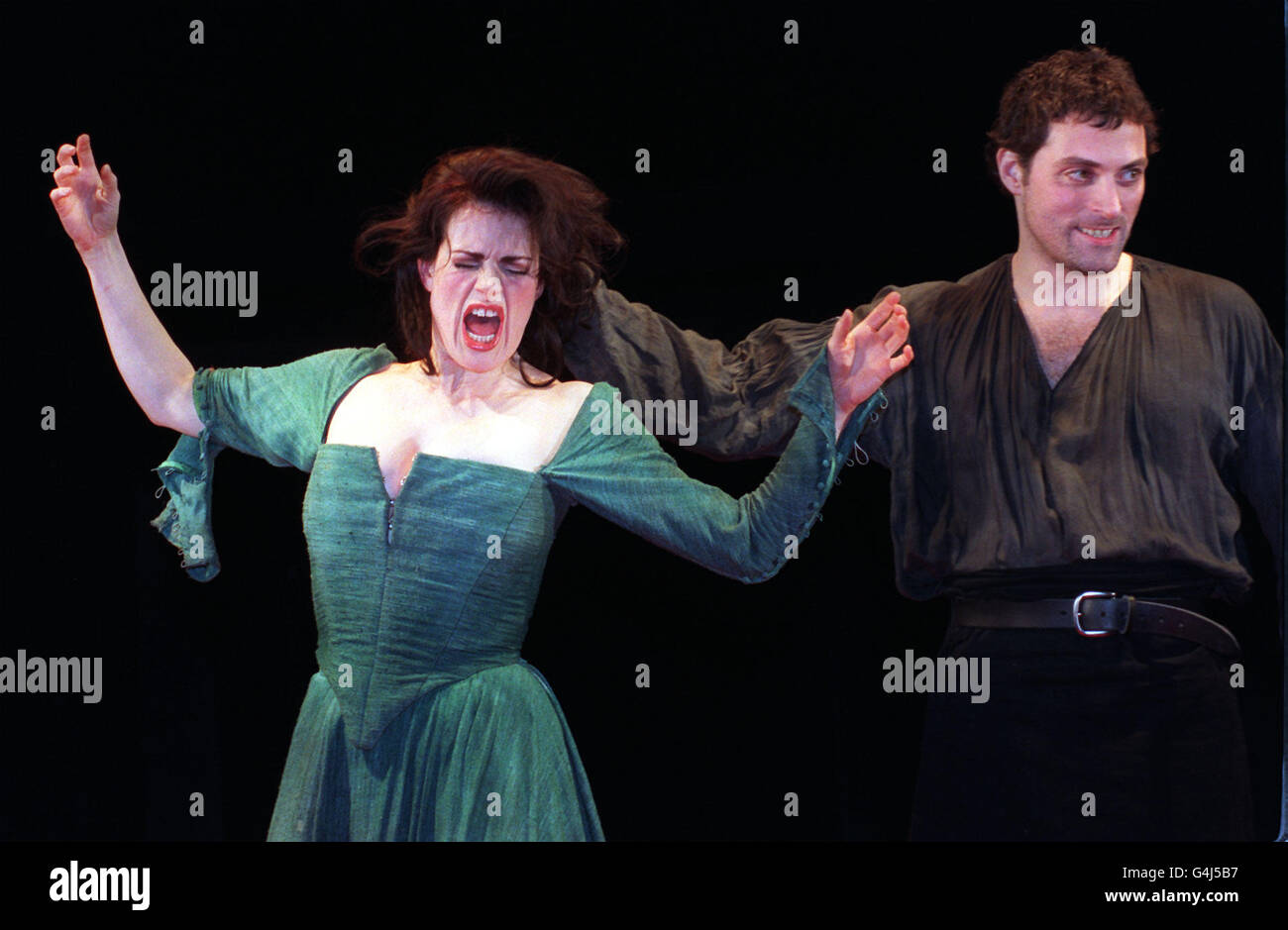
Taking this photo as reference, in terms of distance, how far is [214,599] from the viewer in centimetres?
371

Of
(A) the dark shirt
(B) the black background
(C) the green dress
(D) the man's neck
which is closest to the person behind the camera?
(C) the green dress

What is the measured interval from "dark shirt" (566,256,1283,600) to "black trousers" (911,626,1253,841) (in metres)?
0.15

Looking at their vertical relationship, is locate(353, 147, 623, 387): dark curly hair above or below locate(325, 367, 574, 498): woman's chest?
above

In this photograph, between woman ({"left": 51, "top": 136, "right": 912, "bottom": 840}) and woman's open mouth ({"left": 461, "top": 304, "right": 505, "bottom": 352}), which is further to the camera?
woman's open mouth ({"left": 461, "top": 304, "right": 505, "bottom": 352})

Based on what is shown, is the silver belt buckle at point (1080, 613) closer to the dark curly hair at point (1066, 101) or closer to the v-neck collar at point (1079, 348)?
the v-neck collar at point (1079, 348)

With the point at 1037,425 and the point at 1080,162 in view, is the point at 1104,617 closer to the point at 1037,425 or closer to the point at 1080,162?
the point at 1037,425

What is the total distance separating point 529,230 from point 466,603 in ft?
2.71

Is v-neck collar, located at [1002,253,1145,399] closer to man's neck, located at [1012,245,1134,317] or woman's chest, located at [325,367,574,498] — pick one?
man's neck, located at [1012,245,1134,317]

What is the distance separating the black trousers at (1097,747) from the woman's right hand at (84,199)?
217 centimetres

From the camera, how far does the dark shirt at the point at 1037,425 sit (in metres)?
3.35

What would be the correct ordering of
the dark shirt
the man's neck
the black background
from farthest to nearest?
1. the black background
2. the man's neck
3. the dark shirt

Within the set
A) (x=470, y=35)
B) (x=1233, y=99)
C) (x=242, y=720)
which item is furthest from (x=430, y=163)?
(x=1233, y=99)

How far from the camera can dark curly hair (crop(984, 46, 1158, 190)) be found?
3447 millimetres

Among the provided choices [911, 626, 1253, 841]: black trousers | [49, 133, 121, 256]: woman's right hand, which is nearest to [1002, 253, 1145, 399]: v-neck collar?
[911, 626, 1253, 841]: black trousers
